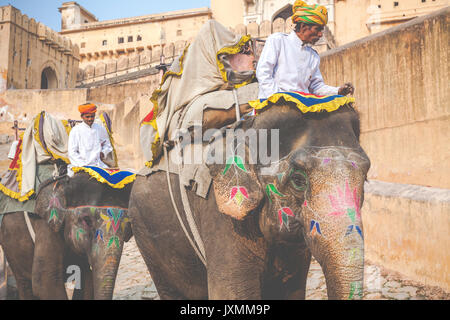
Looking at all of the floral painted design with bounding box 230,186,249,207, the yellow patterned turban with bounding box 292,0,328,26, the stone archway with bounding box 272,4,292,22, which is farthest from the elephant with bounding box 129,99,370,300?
the stone archway with bounding box 272,4,292,22

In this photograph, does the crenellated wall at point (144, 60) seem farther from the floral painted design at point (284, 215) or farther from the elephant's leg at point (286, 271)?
the floral painted design at point (284, 215)

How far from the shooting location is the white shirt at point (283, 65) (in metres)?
2.94

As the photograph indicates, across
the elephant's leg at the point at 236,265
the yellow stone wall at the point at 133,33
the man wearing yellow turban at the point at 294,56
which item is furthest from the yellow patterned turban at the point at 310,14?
the yellow stone wall at the point at 133,33

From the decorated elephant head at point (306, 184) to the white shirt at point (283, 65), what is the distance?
295mm

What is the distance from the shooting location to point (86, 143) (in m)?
5.07

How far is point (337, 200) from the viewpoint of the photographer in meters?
2.35

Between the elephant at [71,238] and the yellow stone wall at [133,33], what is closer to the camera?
the elephant at [71,238]

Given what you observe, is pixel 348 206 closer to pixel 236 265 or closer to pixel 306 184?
pixel 306 184

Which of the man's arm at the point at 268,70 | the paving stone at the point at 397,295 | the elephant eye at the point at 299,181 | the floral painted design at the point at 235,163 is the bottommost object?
the paving stone at the point at 397,295

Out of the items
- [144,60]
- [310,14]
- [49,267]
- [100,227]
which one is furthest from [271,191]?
[144,60]

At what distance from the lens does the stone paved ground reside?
555 cm

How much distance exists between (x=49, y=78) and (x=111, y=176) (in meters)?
31.4

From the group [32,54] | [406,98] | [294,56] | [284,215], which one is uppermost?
[32,54]

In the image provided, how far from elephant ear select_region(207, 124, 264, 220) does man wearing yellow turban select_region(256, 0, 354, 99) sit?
1.45 ft
